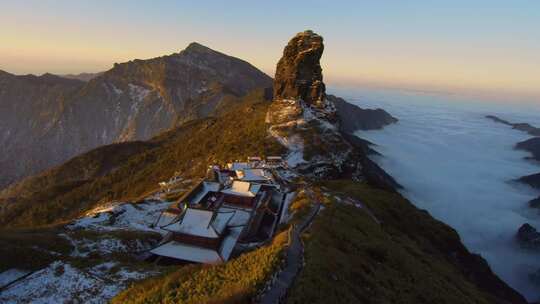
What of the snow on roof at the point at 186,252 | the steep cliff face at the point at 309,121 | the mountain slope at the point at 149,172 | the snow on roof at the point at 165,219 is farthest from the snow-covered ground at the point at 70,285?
the steep cliff face at the point at 309,121

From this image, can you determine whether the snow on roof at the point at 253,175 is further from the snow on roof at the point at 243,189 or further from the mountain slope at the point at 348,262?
the mountain slope at the point at 348,262

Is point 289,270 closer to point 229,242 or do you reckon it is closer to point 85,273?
point 229,242

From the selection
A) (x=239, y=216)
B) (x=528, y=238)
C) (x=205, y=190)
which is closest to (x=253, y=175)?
(x=205, y=190)

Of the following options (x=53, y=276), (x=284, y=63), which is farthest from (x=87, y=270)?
(x=284, y=63)

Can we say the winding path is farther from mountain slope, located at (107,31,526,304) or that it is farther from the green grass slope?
the green grass slope

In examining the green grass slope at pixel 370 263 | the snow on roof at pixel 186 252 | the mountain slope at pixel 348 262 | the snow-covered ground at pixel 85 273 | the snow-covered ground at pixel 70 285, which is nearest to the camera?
the mountain slope at pixel 348 262

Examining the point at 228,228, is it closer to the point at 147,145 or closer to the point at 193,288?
the point at 193,288
